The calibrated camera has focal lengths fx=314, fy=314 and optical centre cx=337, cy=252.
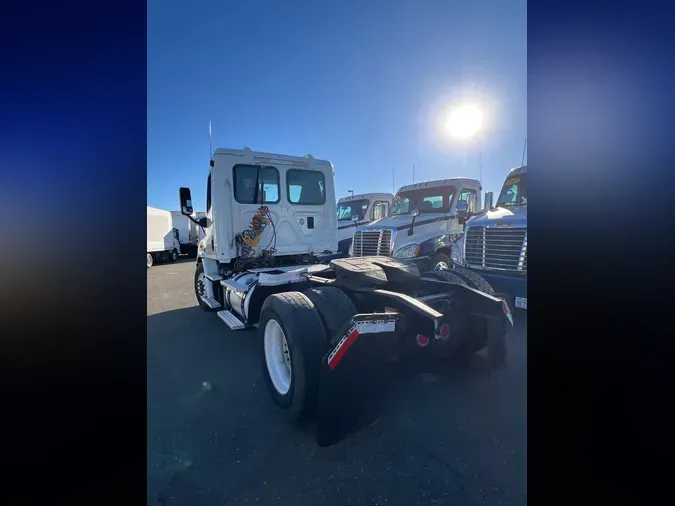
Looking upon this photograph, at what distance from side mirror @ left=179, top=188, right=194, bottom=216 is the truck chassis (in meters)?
2.96

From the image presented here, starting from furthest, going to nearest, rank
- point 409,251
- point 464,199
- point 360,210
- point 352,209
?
point 352,209 → point 360,210 → point 464,199 → point 409,251

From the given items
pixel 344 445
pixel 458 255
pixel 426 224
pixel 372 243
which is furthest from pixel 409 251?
pixel 344 445

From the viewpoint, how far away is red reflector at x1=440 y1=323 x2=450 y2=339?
2445 mm

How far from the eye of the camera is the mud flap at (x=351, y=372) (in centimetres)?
214

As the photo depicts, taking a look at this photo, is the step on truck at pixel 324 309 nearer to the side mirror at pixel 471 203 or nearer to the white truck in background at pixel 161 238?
the side mirror at pixel 471 203

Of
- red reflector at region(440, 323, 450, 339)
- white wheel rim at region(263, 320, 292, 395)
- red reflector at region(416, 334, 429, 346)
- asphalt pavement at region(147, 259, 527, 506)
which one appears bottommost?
asphalt pavement at region(147, 259, 527, 506)

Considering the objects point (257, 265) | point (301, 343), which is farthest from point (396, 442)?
point (257, 265)

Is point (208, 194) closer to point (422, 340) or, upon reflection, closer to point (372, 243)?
point (372, 243)

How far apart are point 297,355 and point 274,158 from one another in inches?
146

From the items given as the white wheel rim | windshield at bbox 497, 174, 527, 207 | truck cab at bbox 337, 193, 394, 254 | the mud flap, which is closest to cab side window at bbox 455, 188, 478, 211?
windshield at bbox 497, 174, 527, 207

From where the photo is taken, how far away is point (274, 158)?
5188mm

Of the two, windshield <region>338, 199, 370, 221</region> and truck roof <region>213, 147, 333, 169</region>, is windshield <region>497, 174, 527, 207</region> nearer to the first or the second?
truck roof <region>213, 147, 333, 169</region>

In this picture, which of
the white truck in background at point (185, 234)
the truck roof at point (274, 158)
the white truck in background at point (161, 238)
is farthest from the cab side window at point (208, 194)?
the white truck in background at point (185, 234)
